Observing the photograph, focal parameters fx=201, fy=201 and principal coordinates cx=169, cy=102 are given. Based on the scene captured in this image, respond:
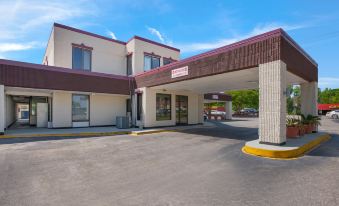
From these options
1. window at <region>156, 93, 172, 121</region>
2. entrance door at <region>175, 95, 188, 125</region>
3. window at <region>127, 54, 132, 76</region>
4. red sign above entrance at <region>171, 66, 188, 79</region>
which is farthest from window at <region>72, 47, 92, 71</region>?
red sign above entrance at <region>171, 66, 188, 79</region>

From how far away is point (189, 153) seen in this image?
8305mm

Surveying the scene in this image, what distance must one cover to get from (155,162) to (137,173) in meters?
1.24

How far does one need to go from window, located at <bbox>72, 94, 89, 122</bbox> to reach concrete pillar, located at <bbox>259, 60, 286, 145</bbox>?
14.5 metres

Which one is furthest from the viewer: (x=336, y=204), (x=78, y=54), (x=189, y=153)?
(x=78, y=54)

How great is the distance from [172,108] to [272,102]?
465 inches

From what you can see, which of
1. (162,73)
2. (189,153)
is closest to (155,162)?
(189,153)

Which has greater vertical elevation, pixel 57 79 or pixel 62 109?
pixel 57 79

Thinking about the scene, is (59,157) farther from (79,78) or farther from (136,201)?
(79,78)

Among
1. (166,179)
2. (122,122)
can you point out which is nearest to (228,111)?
(122,122)

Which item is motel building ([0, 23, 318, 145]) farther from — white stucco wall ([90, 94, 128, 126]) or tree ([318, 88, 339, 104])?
tree ([318, 88, 339, 104])

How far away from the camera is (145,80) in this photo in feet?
56.1

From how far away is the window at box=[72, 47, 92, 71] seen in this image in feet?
60.4

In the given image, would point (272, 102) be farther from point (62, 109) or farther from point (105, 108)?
point (62, 109)

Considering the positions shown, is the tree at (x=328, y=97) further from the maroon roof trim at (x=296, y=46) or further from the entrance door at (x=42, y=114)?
the entrance door at (x=42, y=114)
